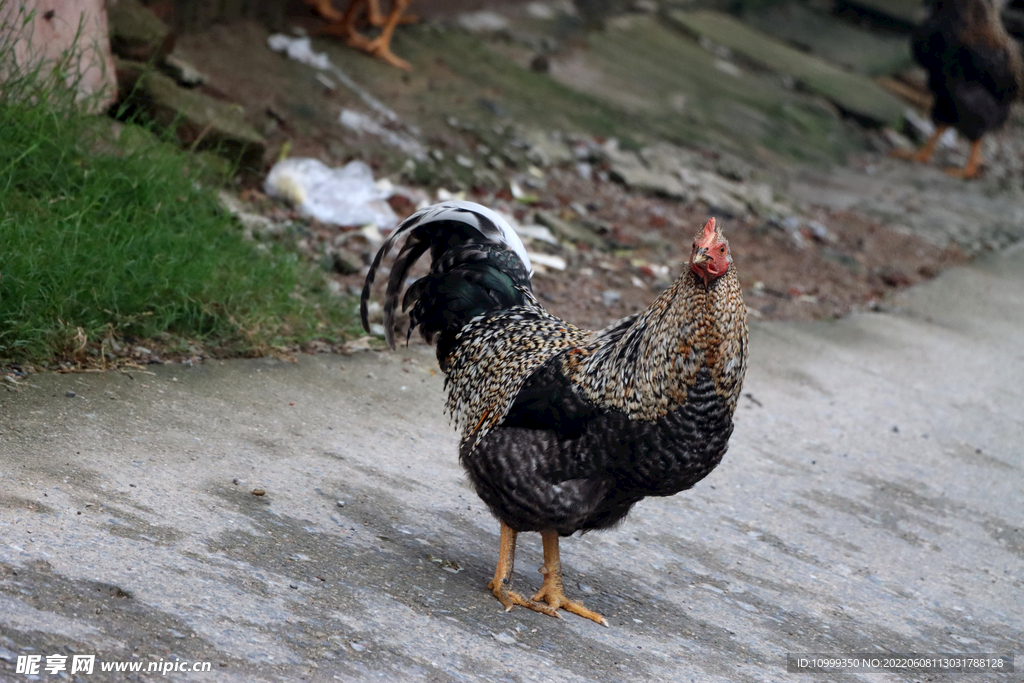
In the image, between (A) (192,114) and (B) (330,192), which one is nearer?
(A) (192,114)

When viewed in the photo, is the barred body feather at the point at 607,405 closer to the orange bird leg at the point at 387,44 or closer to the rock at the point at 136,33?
the rock at the point at 136,33

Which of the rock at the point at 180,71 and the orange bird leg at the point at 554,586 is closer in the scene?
→ the orange bird leg at the point at 554,586

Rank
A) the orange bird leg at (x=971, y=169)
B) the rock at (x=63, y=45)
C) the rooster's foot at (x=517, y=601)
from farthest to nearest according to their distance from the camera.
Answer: the orange bird leg at (x=971, y=169) → the rock at (x=63, y=45) → the rooster's foot at (x=517, y=601)

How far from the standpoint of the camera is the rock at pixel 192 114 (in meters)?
6.57

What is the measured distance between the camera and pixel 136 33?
6914 mm

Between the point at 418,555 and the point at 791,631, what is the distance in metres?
1.44

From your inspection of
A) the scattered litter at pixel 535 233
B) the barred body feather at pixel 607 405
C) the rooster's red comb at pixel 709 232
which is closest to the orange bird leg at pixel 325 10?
the scattered litter at pixel 535 233

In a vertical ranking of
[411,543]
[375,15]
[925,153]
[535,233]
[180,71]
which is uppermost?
[925,153]

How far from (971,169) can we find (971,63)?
144cm

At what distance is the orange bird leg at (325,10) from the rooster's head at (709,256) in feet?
22.3

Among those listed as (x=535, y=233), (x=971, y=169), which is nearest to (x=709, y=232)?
(x=535, y=233)

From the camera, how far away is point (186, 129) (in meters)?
6.71

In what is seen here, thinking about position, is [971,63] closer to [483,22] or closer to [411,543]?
[483,22]

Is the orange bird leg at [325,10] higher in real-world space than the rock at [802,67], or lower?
lower
